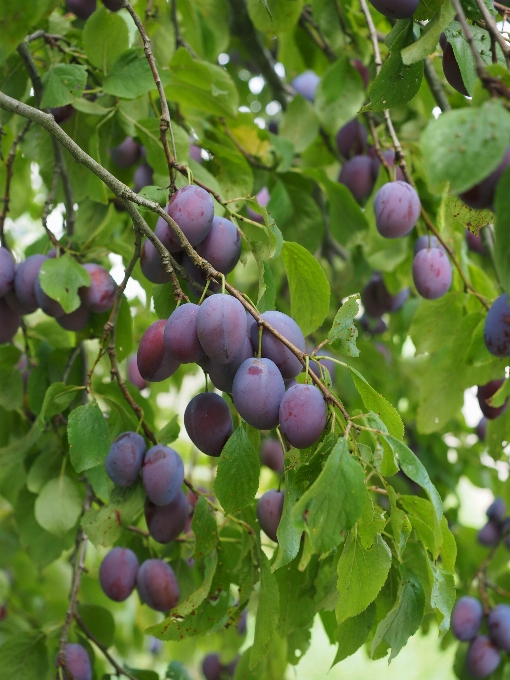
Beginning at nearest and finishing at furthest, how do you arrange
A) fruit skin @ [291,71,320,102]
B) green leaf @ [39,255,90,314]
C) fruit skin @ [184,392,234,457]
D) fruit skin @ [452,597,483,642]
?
fruit skin @ [184,392,234,457] → green leaf @ [39,255,90,314] → fruit skin @ [452,597,483,642] → fruit skin @ [291,71,320,102]

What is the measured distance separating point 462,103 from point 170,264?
1014mm

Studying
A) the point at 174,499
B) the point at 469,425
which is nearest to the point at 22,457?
the point at 174,499

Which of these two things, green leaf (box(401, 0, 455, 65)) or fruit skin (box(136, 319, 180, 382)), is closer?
green leaf (box(401, 0, 455, 65))

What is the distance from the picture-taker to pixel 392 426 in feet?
2.16

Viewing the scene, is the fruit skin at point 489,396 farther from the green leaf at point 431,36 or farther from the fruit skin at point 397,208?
the green leaf at point 431,36

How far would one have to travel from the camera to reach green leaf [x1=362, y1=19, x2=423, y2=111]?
2.26ft

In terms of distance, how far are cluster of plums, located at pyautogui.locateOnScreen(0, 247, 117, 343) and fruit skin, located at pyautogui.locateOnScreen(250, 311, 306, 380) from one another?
1.35 ft

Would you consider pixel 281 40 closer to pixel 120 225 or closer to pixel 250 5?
pixel 250 5

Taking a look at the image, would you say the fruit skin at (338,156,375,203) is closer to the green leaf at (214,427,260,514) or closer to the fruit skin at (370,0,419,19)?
the fruit skin at (370,0,419,19)

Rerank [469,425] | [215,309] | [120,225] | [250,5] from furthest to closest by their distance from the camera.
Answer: [469,425], [120,225], [250,5], [215,309]

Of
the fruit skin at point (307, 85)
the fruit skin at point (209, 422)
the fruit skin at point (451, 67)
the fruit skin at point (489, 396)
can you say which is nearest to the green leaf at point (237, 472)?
the fruit skin at point (209, 422)

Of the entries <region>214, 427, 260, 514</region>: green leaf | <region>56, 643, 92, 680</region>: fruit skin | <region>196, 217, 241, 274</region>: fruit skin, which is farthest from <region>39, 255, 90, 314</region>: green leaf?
<region>56, 643, 92, 680</region>: fruit skin

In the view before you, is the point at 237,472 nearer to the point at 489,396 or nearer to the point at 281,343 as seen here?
the point at 281,343

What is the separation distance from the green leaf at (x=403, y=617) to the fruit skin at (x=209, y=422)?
228 millimetres
